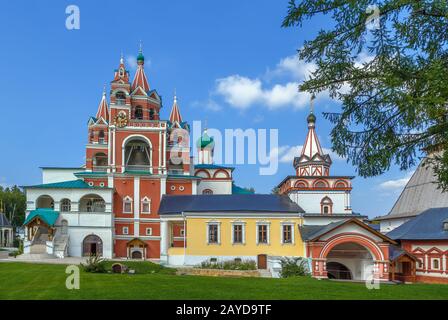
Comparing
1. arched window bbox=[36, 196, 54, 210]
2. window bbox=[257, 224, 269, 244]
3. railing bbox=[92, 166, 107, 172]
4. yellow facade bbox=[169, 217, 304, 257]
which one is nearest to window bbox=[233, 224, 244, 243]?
yellow facade bbox=[169, 217, 304, 257]

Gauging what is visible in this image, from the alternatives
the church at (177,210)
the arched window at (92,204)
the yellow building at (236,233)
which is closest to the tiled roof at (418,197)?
the church at (177,210)

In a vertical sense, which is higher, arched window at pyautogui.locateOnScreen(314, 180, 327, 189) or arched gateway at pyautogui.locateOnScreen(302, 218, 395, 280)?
arched window at pyautogui.locateOnScreen(314, 180, 327, 189)

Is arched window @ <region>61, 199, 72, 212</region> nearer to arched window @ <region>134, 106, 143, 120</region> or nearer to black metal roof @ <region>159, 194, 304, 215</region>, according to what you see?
black metal roof @ <region>159, 194, 304, 215</region>

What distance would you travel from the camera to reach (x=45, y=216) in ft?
111

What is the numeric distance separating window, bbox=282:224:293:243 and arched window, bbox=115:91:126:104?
17512mm

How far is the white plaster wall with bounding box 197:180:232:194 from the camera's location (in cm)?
4353

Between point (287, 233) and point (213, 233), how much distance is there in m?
5.07

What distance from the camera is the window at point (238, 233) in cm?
3197

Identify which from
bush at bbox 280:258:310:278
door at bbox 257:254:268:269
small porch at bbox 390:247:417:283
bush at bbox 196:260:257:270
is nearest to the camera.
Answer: bush at bbox 280:258:310:278

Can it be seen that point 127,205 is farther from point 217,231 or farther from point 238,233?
point 238,233

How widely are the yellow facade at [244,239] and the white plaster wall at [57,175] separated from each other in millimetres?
17719
